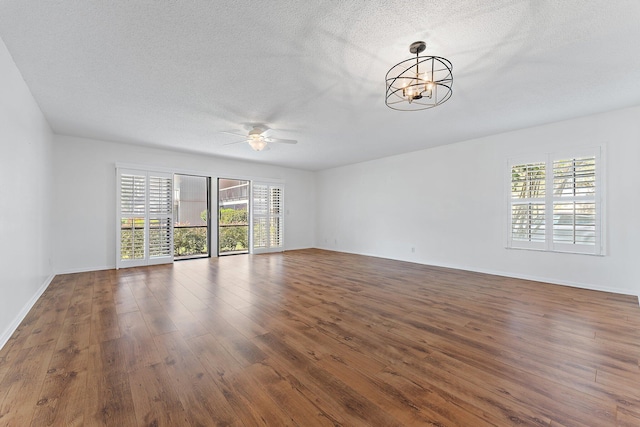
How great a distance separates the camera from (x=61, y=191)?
16.4ft

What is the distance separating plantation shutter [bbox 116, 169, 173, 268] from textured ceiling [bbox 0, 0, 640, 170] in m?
1.55

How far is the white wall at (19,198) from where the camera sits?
2.37m

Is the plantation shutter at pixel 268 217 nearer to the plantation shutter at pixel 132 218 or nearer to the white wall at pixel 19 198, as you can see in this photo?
the plantation shutter at pixel 132 218

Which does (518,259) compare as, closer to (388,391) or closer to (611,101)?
(611,101)

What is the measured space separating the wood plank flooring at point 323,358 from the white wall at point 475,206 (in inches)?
28.9

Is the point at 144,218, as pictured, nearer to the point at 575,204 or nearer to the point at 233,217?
the point at 233,217

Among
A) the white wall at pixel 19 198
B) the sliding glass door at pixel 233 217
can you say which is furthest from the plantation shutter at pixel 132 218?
the sliding glass door at pixel 233 217

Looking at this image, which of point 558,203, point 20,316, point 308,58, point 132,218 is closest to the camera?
point 308,58

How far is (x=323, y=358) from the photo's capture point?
2.07 meters

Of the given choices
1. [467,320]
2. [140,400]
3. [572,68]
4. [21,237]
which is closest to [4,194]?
[21,237]

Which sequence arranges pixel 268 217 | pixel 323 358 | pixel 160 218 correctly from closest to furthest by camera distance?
pixel 323 358 → pixel 160 218 → pixel 268 217

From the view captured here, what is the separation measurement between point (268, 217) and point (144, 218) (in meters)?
3.08

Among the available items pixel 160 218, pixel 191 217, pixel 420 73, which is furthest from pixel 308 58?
pixel 191 217

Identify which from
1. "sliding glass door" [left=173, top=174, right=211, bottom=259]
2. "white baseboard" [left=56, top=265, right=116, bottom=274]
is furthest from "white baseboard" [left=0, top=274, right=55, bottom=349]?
"sliding glass door" [left=173, top=174, right=211, bottom=259]
